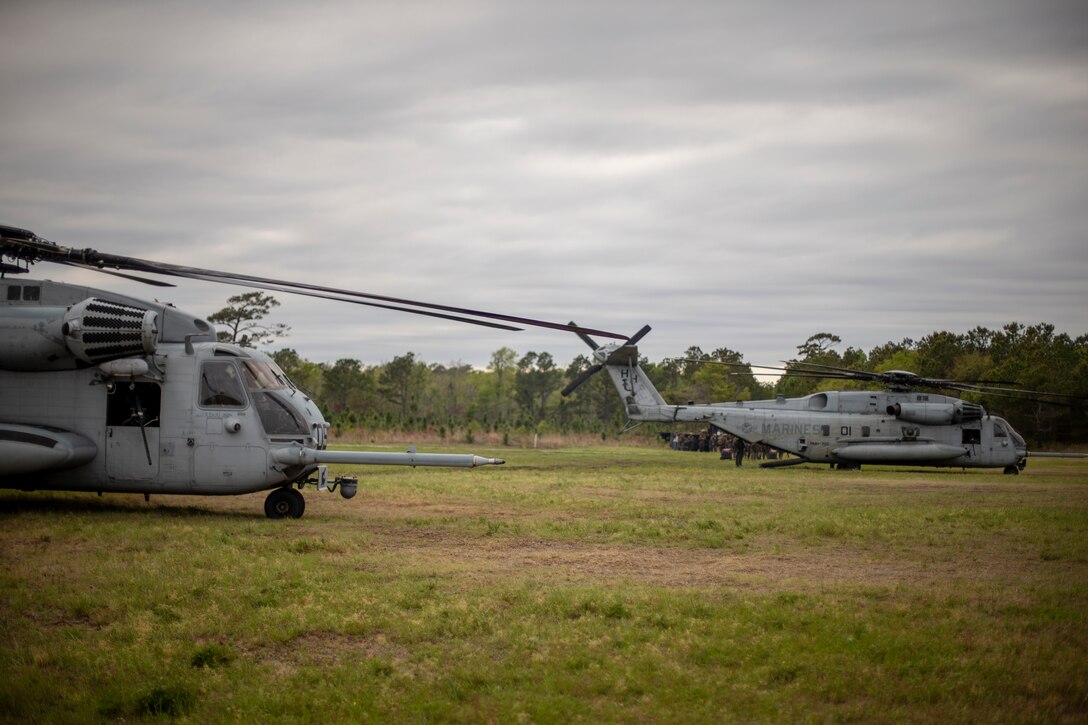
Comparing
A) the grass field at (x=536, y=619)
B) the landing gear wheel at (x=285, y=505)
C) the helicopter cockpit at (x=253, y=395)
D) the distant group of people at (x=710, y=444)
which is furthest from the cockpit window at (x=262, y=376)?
the distant group of people at (x=710, y=444)

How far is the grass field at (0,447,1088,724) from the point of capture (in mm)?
6191

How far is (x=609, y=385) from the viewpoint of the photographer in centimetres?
8600

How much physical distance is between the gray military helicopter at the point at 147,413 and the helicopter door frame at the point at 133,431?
0.02 metres

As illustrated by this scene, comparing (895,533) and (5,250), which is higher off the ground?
(5,250)

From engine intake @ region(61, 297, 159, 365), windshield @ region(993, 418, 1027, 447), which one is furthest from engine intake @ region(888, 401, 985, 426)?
engine intake @ region(61, 297, 159, 365)

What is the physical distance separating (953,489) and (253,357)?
1767 centimetres

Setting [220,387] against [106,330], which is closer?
[106,330]

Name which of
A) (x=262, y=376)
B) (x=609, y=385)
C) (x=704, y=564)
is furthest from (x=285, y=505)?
(x=609, y=385)

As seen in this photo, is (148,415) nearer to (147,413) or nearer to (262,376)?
(147,413)

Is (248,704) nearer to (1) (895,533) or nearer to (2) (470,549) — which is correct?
(2) (470,549)

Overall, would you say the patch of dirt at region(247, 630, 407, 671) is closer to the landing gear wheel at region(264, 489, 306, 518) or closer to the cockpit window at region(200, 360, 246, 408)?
the landing gear wheel at region(264, 489, 306, 518)

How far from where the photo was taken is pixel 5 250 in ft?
42.8

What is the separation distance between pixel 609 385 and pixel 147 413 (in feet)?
239

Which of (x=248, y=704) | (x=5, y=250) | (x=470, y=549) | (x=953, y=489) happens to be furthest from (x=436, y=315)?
(x=953, y=489)
